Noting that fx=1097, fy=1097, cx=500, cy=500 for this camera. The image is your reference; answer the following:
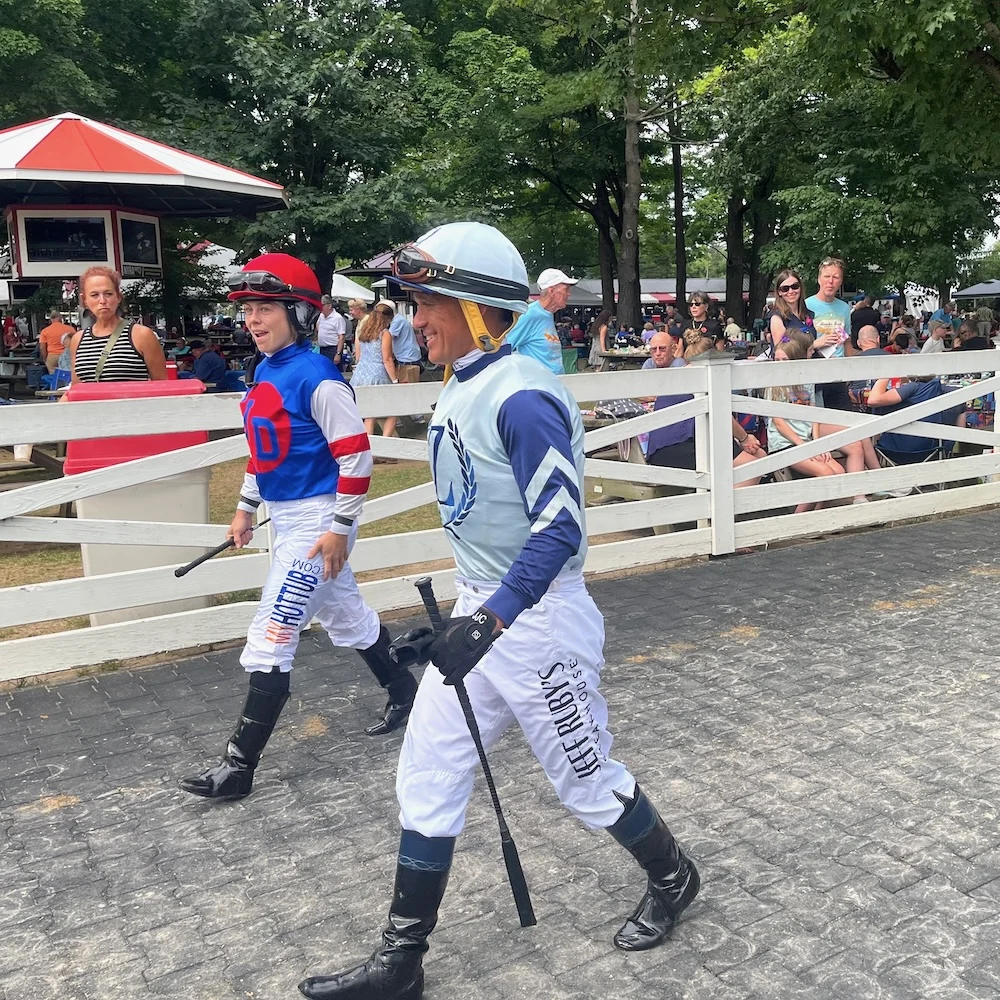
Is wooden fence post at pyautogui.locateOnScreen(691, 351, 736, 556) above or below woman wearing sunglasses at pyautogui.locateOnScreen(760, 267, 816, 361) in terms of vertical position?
below

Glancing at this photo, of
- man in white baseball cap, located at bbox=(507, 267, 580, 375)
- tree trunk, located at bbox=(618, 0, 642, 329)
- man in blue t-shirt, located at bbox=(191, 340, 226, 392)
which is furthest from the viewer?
tree trunk, located at bbox=(618, 0, 642, 329)

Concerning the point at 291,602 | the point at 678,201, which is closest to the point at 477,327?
the point at 291,602

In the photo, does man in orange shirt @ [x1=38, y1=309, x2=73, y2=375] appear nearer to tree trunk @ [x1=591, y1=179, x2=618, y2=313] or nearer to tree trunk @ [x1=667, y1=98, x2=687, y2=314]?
tree trunk @ [x1=667, y1=98, x2=687, y2=314]

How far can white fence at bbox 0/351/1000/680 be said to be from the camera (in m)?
5.45

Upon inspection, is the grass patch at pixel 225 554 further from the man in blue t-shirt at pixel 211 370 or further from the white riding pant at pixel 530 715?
the man in blue t-shirt at pixel 211 370

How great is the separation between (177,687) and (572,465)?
340 centimetres

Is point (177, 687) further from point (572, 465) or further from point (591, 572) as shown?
point (572, 465)

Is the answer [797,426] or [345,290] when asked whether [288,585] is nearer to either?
[797,426]

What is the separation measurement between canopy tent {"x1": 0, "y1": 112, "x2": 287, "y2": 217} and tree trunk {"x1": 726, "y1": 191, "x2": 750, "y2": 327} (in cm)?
2472

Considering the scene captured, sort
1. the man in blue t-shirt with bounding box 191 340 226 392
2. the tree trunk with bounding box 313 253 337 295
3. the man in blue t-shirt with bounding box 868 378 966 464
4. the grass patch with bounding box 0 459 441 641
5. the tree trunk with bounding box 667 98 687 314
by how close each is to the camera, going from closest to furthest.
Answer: the grass patch with bounding box 0 459 441 641
the man in blue t-shirt with bounding box 868 378 966 464
the man in blue t-shirt with bounding box 191 340 226 392
the tree trunk with bounding box 313 253 337 295
the tree trunk with bounding box 667 98 687 314

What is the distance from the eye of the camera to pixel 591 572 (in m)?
7.29

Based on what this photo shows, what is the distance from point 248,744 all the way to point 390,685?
32.3 inches

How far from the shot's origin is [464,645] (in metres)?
2.53

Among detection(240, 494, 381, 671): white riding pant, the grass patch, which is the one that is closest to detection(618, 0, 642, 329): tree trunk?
the grass patch
